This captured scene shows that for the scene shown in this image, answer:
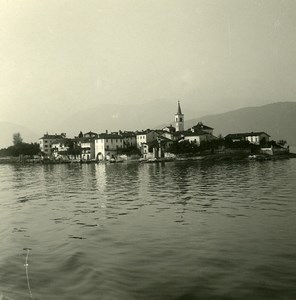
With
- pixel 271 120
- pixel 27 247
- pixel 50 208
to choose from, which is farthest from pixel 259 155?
pixel 271 120

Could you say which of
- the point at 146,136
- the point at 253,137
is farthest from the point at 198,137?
the point at 253,137

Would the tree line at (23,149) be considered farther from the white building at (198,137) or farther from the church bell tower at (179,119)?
the white building at (198,137)

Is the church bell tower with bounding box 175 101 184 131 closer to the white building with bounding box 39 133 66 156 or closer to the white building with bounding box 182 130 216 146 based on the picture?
the white building with bounding box 182 130 216 146

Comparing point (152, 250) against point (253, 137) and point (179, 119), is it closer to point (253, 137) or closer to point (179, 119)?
point (253, 137)

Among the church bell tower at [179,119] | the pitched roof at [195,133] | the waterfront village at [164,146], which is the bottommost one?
the waterfront village at [164,146]

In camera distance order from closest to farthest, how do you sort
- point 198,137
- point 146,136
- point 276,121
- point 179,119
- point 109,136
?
point 198,137, point 146,136, point 109,136, point 179,119, point 276,121

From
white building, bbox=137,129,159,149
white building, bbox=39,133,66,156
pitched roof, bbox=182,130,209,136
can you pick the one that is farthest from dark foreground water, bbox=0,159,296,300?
white building, bbox=39,133,66,156

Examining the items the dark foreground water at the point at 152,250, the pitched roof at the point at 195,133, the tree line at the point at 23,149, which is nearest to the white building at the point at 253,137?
the pitched roof at the point at 195,133
